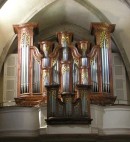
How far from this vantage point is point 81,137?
11195 mm

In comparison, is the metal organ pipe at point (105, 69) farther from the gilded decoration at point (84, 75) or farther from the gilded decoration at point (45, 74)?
the gilded decoration at point (45, 74)

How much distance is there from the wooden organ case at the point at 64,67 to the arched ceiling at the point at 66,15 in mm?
687

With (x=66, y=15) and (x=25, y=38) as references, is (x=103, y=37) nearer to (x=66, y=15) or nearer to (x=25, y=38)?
(x=66, y=15)

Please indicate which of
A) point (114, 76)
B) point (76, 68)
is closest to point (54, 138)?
point (76, 68)

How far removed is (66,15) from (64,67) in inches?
120

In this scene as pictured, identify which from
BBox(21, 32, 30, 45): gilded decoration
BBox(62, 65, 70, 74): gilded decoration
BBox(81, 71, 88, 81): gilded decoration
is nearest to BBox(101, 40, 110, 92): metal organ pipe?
BBox(81, 71, 88, 81): gilded decoration

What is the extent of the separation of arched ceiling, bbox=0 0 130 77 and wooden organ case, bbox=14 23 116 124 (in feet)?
2.25

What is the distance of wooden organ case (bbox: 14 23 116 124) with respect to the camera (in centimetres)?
1213

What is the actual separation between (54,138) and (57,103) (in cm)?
94

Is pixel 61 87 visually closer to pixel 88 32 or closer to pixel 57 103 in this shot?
pixel 57 103

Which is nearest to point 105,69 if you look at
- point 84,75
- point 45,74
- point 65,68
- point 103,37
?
point 84,75

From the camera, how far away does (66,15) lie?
14641 millimetres

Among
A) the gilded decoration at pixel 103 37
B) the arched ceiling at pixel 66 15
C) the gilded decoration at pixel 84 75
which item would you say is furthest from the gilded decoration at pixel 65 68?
the arched ceiling at pixel 66 15

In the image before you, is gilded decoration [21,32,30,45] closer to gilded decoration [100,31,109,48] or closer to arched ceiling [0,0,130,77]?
arched ceiling [0,0,130,77]
